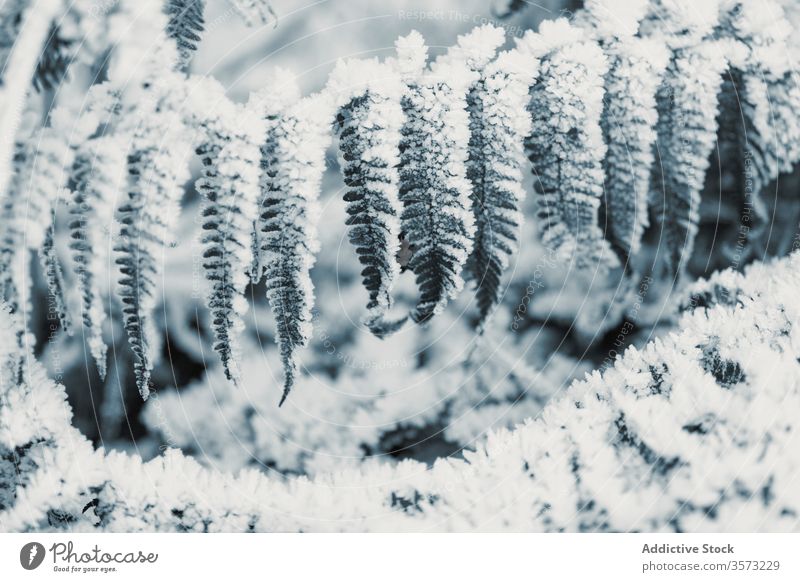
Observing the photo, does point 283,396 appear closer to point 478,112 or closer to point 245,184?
point 245,184

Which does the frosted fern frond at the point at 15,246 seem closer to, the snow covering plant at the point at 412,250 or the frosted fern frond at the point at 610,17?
the snow covering plant at the point at 412,250

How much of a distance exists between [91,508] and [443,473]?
352 mm

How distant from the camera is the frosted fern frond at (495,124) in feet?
2.07

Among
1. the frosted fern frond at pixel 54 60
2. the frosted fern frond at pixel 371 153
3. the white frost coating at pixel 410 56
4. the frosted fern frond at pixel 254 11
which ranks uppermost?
the frosted fern frond at pixel 254 11

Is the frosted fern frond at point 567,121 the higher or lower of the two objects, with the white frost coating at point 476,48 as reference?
lower

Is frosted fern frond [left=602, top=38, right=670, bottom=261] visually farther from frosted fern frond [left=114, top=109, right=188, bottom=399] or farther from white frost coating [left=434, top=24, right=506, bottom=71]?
frosted fern frond [left=114, top=109, right=188, bottom=399]

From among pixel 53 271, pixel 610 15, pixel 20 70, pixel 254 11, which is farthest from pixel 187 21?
pixel 610 15

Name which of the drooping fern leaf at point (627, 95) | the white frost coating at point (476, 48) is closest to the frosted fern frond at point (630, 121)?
the drooping fern leaf at point (627, 95)

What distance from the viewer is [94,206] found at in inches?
25.0

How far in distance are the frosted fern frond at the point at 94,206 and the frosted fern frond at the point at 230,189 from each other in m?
0.08

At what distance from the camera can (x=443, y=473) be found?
687mm

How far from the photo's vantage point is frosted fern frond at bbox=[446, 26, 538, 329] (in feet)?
2.07
